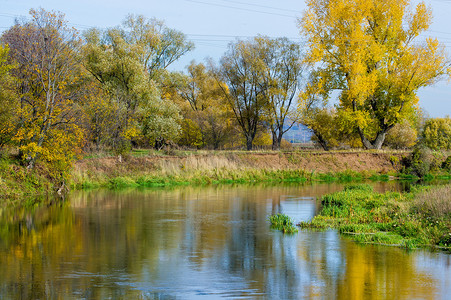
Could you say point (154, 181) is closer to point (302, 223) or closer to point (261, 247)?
point (302, 223)

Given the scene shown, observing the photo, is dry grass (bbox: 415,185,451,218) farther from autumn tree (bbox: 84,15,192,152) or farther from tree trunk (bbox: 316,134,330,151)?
tree trunk (bbox: 316,134,330,151)

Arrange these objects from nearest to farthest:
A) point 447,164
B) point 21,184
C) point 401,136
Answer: point 21,184
point 447,164
point 401,136

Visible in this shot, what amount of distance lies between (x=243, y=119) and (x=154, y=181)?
84.8 feet

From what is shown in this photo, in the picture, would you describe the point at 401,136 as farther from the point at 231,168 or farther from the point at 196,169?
the point at 196,169

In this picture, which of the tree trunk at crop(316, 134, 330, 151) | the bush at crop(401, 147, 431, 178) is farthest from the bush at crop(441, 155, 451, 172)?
the tree trunk at crop(316, 134, 330, 151)

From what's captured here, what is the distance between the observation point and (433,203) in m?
18.1

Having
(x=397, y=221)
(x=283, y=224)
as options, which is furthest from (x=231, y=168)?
(x=397, y=221)

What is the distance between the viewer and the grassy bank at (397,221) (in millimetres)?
16312

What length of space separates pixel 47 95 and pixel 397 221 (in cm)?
2175

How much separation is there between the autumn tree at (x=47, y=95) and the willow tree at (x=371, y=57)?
2812 cm

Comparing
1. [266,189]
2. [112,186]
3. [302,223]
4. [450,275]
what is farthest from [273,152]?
[450,275]

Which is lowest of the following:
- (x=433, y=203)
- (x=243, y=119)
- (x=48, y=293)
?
(x=48, y=293)

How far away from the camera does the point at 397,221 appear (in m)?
18.5

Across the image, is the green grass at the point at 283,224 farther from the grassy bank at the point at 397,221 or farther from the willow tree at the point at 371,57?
the willow tree at the point at 371,57
